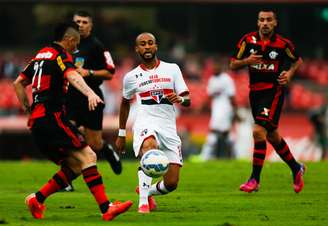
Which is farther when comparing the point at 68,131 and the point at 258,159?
the point at 258,159

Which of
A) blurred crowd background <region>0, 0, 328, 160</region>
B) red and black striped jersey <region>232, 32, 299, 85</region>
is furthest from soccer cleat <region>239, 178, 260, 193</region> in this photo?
blurred crowd background <region>0, 0, 328, 160</region>

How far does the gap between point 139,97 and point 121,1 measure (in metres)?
25.9

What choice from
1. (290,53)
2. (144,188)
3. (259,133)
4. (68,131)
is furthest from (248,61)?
(68,131)

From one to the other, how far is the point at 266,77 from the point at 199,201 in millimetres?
2200

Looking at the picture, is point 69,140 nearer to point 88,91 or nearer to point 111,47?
point 88,91

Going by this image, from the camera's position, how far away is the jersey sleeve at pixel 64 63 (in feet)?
39.9

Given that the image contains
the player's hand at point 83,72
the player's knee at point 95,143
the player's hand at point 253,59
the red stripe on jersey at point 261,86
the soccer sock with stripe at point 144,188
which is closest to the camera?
the soccer sock with stripe at point 144,188

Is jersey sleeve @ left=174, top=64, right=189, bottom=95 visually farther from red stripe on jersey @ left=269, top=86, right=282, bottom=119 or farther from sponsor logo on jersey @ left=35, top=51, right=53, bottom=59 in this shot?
red stripe on jersey @ left=269, top=86, right=282, bottom=119

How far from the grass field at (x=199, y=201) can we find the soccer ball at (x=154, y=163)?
0.49 meters

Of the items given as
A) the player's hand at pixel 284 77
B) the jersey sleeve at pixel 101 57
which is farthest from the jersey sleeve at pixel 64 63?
the jersey sleeve at pixel 101 57

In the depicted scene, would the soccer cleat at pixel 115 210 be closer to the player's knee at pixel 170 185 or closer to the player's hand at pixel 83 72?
the player's knee at pixel 170 185

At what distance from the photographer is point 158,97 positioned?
44.0ft

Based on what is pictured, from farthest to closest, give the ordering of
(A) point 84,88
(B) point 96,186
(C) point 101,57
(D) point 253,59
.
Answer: (C) point 101,57, (D) point 253,59, (B) point 96,186, (A) point 84,88

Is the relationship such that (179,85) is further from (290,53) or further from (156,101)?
(290,53)
